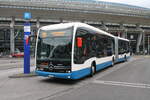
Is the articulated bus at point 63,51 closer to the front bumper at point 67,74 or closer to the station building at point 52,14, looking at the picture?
the front bumper at point 67,74

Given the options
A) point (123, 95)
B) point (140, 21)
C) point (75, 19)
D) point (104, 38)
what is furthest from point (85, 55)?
point (140, 21)

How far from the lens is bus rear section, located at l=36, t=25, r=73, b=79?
24.1 feet

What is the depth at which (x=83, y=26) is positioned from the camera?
8.55 metres

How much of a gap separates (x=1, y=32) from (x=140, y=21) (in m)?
48.2

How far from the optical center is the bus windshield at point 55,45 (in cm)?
741

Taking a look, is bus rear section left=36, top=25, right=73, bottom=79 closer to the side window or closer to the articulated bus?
the articulated bus

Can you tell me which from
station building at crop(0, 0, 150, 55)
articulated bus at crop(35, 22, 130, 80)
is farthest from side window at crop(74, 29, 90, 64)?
station building at crop(0, 0, 150, 55)

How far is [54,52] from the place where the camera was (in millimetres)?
7574

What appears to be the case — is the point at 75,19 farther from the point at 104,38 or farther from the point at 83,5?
the point at 104,38

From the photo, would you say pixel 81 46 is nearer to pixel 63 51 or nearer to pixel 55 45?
pixel 63 51

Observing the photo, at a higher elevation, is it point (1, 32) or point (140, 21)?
point (140, 21)

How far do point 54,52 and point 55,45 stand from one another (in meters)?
0.35

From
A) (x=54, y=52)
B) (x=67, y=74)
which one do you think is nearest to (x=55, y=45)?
(x=54, y=52)

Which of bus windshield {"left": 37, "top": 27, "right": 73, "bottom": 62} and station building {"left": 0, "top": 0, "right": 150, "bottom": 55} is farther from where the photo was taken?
station building {"left": 0, "top": 0, "right": 150, "bottom": 55}
